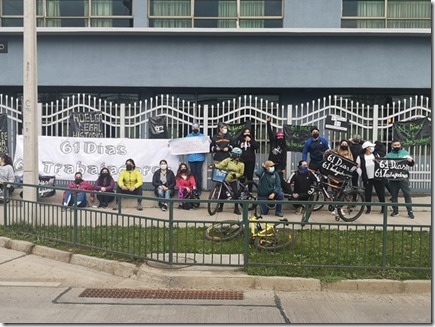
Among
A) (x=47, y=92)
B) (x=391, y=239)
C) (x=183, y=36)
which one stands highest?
(x=183, y=36)

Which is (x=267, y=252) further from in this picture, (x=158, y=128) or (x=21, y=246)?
(x=158, y=128)

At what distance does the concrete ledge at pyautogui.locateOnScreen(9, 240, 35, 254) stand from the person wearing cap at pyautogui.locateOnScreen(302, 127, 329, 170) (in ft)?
20.7

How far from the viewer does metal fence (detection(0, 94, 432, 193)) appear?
11.8 metres

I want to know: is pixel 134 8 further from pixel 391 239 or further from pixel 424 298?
pixel 424 298

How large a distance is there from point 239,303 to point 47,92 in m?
11.3

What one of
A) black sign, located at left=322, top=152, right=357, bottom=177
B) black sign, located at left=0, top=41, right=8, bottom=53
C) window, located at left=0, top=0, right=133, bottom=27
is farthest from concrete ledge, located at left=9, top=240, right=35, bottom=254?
window, located at left=0, top=0, right=133, bottom=27

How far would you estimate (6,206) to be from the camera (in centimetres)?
852

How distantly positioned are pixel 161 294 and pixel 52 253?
2535 mm

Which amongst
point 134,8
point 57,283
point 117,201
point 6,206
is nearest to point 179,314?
point 57,283

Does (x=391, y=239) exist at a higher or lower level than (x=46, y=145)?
lower

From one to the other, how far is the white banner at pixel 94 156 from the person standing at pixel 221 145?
1.06 meters

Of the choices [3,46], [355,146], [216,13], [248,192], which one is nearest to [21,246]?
[248,192]

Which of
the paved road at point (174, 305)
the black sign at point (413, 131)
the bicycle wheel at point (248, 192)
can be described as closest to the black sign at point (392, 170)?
the black sign at point (413, 131)

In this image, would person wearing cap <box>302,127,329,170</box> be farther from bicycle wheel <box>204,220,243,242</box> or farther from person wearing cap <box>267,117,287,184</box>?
bicycle wheel <box>204,220,243,242</box>
